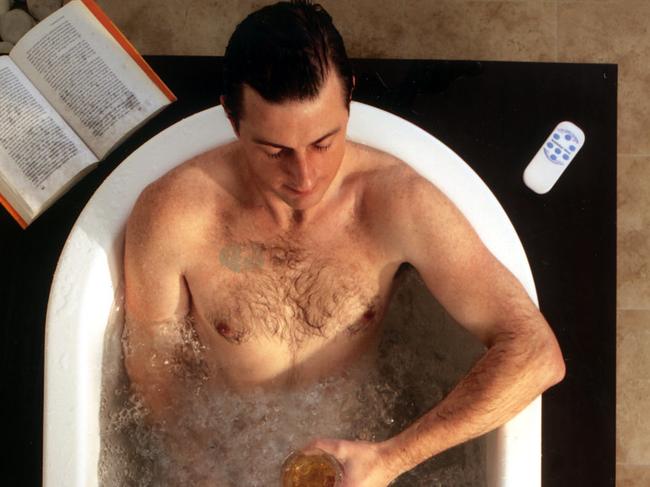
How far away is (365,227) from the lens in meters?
1.21

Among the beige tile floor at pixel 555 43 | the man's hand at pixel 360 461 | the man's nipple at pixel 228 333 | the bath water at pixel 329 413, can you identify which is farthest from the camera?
the beige tile floor at pixel 555 43

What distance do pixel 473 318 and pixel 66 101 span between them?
2.56 feet

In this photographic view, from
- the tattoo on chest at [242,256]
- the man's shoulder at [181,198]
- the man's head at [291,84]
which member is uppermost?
the man's head at [291,84]

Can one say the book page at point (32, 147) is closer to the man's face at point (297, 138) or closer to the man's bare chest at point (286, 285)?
the man's bare chest at point (286, 285)

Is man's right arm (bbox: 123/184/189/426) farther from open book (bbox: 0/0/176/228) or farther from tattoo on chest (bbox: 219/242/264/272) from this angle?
open book (bbox: 0/0/176/228)

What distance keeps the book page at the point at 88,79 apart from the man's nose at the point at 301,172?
48 centimetres

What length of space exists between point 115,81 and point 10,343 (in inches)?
18.9


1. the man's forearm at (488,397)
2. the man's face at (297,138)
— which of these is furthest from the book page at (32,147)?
the man's forearm at (488,397)

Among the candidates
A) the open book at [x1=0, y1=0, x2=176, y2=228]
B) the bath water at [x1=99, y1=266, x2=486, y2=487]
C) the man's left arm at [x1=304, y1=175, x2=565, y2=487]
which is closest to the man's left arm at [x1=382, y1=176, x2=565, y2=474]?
the man's left arm at [x1=304, y1=175, x2=565, y2=487]

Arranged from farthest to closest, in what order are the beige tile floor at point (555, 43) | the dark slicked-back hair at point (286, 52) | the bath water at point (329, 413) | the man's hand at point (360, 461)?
the beige tile floor at point (555, 43), the bath water at point (329, 413), the man's hand at point (360, 461), the dark slicked-back hair at point (286, 52)

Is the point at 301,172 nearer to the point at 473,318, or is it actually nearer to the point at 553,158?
the point at 473,318

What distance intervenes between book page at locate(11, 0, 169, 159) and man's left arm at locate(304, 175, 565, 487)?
525mm

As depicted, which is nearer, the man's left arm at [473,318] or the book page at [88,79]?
the man's left arm at [473,318]

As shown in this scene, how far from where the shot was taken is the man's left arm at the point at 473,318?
1.14 m
